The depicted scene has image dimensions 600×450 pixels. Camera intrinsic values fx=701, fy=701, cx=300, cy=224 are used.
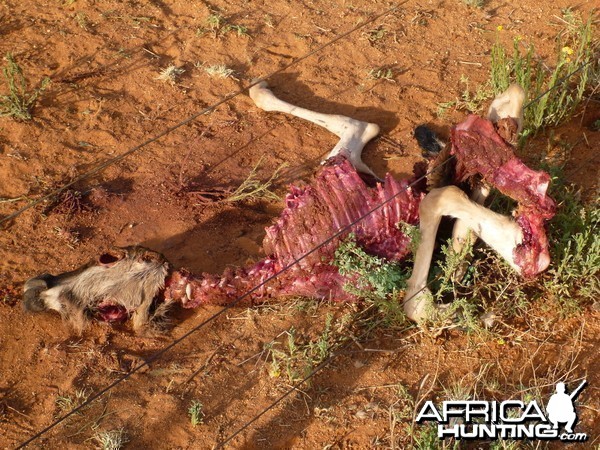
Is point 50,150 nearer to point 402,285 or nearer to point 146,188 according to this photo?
point 146,188

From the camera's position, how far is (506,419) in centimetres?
331

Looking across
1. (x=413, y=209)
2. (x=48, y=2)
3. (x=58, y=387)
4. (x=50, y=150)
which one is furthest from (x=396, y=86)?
(x=58, y=387)

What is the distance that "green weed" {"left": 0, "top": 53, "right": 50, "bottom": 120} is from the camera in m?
4.86

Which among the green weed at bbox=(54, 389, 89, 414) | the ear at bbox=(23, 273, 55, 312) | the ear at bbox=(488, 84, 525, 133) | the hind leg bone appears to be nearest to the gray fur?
the ear at bbox=(23, 273, 55, 312)

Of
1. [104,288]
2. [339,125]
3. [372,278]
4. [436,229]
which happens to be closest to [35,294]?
[104,288]

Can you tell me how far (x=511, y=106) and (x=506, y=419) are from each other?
5.14 ft

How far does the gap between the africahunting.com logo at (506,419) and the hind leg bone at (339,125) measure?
5.60 feet

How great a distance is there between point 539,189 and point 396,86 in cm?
216

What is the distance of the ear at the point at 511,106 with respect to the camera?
3.61m

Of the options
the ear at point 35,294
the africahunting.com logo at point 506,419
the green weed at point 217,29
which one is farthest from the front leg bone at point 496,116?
the green weed at point 217,29

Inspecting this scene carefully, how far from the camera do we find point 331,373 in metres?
3.68

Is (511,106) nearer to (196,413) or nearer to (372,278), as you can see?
(372,278)

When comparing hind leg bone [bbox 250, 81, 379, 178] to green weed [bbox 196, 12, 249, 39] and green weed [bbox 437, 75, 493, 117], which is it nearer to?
green weed [bbox 437, 75, 493, 117]

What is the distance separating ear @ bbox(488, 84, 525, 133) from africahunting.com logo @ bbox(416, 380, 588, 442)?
4.53 feet
